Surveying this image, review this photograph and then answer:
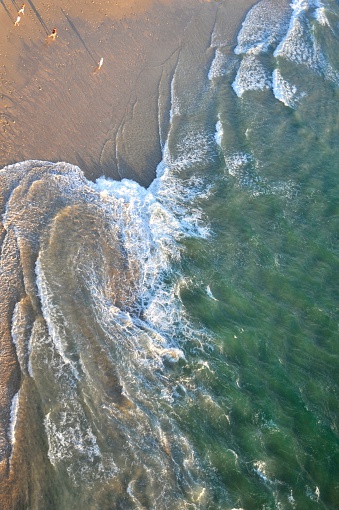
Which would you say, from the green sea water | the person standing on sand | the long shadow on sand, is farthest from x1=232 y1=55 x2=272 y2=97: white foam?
the person standing on sand

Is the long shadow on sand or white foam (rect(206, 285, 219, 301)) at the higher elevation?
the long shadow on sand

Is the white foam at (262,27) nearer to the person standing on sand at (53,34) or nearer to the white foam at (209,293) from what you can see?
the person standing on sand at (53,34)

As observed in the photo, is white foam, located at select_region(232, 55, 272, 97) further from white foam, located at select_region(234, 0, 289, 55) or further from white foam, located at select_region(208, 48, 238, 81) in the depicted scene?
white foam, located at select_region(234, 0, 289, 55)

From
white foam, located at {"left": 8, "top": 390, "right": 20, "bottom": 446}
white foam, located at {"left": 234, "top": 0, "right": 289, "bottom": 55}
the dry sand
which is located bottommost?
white foam, located at {"left": 8, "top": 390, "right": 20, "bottom": 446}

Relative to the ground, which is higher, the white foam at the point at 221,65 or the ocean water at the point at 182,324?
the white foam at the point at 221,65

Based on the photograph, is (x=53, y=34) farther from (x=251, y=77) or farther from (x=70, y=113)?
(x=251, y=77)

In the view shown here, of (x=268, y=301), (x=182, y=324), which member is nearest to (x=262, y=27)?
(x=268, y=301)

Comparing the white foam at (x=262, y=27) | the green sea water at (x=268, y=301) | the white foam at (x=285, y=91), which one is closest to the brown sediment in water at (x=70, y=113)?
the white foam at (x=262, y=27)
